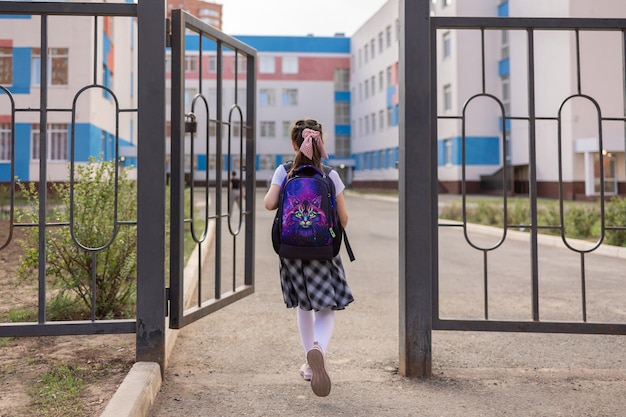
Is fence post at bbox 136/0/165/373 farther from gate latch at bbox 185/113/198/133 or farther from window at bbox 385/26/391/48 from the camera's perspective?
window at bbox 385/26/391/48

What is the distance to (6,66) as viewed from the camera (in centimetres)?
2423

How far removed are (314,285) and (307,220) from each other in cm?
40

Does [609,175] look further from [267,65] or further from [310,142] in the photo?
[267,65]

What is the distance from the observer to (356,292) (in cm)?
732

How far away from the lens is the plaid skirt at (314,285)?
362 centimetres

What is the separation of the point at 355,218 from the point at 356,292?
42.0 ft

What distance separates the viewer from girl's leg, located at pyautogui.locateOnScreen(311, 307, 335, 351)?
3627 millimetres

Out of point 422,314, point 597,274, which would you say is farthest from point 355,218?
point 422,314

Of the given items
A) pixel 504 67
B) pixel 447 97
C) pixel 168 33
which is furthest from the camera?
pixel 447 97

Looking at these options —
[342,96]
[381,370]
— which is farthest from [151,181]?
[342,96]

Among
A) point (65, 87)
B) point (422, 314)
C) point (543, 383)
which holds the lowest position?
point (543, 383)

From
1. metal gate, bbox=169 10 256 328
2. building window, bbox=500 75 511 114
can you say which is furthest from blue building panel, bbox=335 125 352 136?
metal gate, bbox=169 10 256 328

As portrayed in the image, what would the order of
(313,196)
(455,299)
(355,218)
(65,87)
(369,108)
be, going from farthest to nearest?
(369,108)
(65,87)
(355,218)
(455,299)
(313,196)

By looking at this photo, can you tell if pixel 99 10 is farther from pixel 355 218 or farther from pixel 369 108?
pixel 369 108
